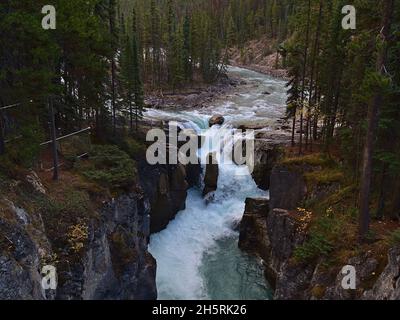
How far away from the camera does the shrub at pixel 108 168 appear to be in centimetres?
2092

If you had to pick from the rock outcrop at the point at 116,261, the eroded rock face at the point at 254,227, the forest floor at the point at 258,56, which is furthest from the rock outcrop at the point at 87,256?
the forest floor at the point at 258,56

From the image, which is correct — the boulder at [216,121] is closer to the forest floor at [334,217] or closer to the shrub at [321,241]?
the forest floor at [334,217]

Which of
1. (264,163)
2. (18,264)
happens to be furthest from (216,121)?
(18,264)

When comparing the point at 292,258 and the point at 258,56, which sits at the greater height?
the point at 258,56

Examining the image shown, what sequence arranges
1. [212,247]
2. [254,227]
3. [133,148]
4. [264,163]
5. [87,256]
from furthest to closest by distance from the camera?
[264,163], [133,148], [212,247], [254,227], [87,256]

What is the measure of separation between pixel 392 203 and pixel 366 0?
8.82m

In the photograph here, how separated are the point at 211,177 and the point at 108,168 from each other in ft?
42.3

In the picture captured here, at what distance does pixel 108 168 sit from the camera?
22734 mm

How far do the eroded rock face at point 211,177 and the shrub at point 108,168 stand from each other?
1123 centimetres

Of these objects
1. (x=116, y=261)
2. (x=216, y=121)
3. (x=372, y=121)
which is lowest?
(x=116, y=261)

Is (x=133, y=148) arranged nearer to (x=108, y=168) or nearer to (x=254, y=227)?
(x=108, y=168)

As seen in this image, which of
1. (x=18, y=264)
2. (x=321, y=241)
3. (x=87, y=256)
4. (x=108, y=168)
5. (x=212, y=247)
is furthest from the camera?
(x=212, y=247)

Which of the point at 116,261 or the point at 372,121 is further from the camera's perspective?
the point at 116,261

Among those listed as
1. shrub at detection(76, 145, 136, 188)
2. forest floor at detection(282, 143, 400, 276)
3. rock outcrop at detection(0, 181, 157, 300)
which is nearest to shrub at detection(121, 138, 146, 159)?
A: shrub at detection(76, 145, 136, 188)
